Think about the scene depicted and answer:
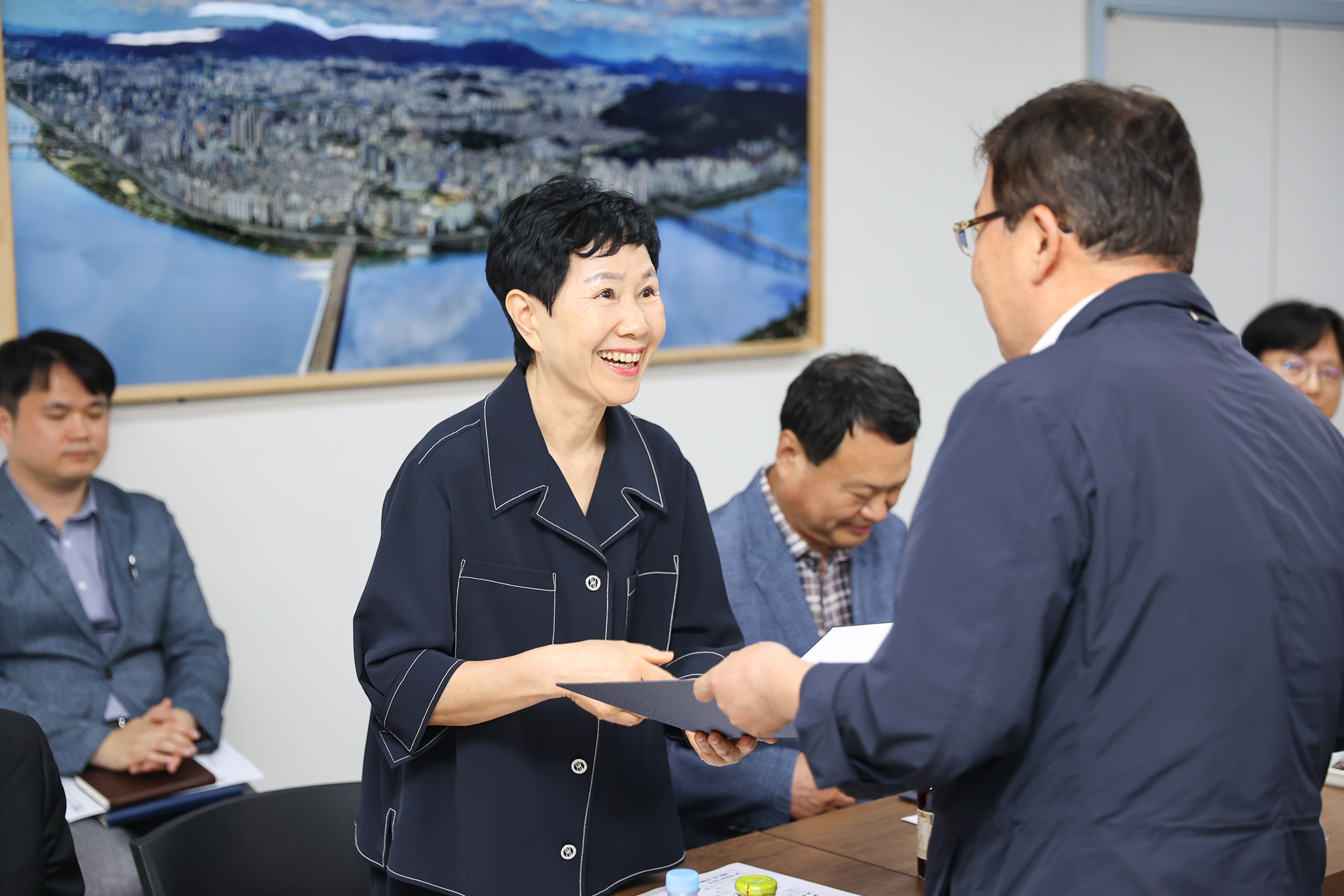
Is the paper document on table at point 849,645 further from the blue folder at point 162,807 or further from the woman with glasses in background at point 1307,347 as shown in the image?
the woman with glasses in background at point 1307,347

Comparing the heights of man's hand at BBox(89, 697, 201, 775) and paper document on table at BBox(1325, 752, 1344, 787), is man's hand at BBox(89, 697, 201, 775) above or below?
below

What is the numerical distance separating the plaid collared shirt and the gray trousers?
157 centimetres

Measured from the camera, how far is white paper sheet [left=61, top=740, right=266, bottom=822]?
2.69m

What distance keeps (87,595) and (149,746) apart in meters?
0.47

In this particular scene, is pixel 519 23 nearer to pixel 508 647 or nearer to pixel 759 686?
pixel 508 647

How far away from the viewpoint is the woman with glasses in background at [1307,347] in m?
3.79

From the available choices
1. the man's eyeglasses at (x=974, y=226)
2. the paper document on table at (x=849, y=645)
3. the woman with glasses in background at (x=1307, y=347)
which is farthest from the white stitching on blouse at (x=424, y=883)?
the woman with glasses in background at (x=1307, y=347)

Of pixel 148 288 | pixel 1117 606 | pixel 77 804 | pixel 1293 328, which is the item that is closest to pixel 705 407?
pixel 148 288

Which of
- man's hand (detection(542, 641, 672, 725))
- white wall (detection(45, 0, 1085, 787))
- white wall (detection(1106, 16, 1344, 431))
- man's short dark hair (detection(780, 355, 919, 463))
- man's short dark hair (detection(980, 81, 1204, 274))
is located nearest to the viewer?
man's short dark hair (detection(980, 81, 1204, 274))

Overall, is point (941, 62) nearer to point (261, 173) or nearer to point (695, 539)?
point (261, 173)

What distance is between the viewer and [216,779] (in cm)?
283

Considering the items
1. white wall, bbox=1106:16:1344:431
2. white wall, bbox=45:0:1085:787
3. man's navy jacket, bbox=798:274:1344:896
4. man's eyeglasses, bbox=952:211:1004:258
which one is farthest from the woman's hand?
→ white wall, bbox=1106:16:1344:431

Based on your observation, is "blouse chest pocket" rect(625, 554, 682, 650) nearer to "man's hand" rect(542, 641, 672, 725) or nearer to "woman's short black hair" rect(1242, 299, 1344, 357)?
"man's hand" rect(542, 641, 672, 725)

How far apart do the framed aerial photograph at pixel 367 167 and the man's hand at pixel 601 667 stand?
2096mm
